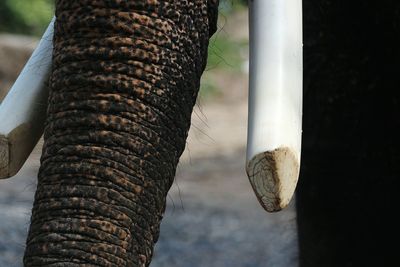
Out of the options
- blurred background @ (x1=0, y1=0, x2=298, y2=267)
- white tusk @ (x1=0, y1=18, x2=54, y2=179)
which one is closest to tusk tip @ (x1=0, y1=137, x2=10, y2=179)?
white tusk @ (x1=0, y1=18, x2=54, y2=179)

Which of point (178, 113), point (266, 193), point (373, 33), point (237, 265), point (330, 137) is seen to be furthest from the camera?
point (237, 265)

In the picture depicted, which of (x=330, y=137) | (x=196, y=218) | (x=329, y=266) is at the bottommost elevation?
(x=329, y=266)

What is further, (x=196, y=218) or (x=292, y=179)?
(x=196, y=218)

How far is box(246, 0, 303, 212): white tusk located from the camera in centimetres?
225

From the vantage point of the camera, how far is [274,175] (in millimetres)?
2264

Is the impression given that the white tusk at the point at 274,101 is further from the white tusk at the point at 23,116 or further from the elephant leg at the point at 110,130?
the white tusk at the point at 23,116

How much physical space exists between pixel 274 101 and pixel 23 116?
1.61 ft

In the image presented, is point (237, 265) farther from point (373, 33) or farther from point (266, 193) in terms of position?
point (266, 193)

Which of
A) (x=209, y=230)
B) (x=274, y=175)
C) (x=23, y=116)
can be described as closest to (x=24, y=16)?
(x=209, y=230)

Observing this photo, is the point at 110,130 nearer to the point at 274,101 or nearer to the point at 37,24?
the point at 274,101

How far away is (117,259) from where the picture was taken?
92.4 inches

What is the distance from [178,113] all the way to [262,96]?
0.18 metres

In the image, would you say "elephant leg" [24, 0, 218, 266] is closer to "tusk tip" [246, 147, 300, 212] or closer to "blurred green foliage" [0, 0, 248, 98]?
"tusk tip" [246, 147, 300, 212]

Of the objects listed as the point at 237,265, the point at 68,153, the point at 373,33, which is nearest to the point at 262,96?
the point at 68,153
